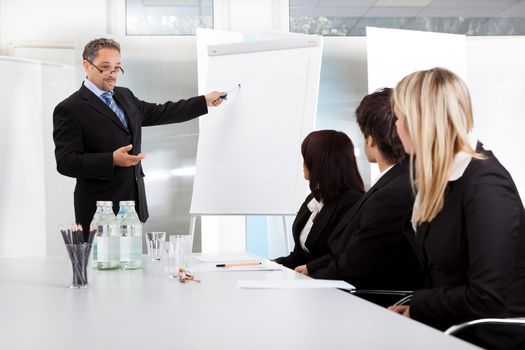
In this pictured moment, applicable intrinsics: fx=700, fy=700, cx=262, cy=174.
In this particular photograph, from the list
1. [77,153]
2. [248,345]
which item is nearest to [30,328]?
[248,345]

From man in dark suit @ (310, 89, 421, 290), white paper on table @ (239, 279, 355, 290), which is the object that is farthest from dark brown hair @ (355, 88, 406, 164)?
white paper on table @ (239, 279, 355, 290)

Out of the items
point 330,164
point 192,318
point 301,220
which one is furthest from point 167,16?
point 192,318

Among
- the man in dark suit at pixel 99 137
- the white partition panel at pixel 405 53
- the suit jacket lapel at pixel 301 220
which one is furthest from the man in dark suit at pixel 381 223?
the white partition panel at pixel 405 53

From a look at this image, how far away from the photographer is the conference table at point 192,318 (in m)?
1.17

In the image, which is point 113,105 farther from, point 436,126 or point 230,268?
point 436,126

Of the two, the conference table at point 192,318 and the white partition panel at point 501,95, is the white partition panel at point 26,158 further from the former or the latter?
the white partition panel at point 501,95

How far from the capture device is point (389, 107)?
2.34 meters

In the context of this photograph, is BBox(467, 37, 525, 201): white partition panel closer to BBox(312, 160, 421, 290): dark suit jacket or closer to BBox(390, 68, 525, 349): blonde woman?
BBox(312, 160, 421, 290): dark suit jacket

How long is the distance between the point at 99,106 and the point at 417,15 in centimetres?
320

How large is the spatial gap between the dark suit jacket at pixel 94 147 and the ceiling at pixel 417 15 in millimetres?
2414

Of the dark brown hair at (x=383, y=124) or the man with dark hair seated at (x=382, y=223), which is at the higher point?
the dark brown hair at (x=383, y=124)

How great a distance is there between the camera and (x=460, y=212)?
5.66ft

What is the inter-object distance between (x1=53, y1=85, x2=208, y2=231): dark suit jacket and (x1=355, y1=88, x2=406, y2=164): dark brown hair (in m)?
1.38

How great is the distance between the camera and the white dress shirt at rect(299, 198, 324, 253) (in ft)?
9.63
